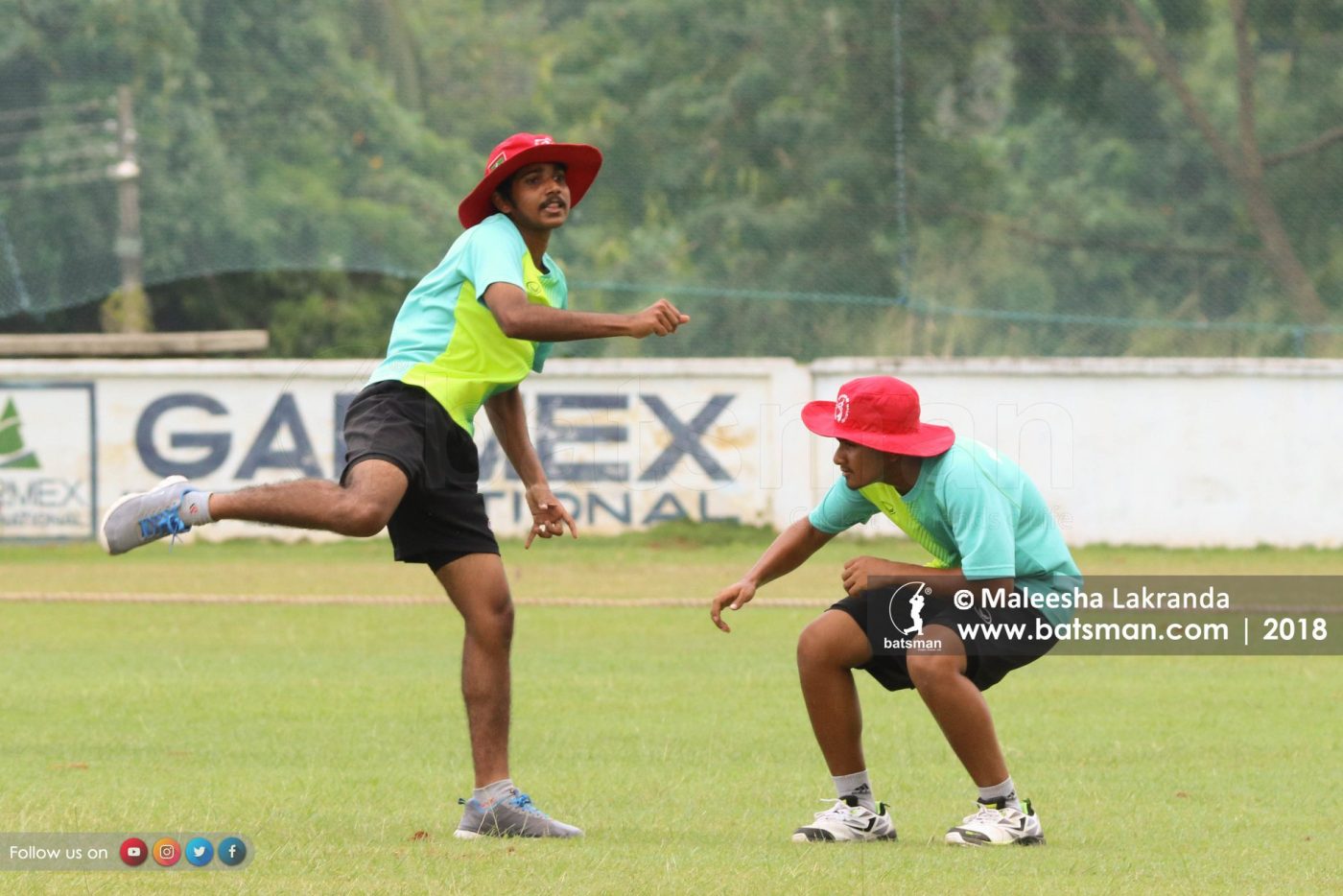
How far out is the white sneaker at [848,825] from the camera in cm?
582

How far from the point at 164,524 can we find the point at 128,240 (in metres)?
16.8

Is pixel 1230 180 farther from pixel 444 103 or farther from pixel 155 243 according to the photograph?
pixel 155 243

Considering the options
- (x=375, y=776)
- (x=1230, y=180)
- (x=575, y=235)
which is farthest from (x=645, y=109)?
(x=375, y=776)

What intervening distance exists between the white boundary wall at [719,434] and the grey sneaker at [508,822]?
42.1ft

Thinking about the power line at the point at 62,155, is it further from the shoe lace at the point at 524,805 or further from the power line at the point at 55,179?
the shoe lace at the point at 524,805

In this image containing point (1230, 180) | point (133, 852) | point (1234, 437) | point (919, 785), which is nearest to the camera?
point (133, 852)

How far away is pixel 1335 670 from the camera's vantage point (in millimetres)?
10664

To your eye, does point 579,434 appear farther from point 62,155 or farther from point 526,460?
point 526,460

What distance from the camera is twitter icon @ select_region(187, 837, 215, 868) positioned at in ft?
16.5

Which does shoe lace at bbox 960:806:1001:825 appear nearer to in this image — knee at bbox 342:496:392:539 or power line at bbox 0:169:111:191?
knee at bbox 342:496:392:539

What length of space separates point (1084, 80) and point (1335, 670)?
11.5m

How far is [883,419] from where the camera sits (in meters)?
5.73

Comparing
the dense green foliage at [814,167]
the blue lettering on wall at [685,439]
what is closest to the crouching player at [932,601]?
the blue lettering on wall at [685,439]

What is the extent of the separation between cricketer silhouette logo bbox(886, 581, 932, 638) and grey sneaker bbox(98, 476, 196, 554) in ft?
6.63
